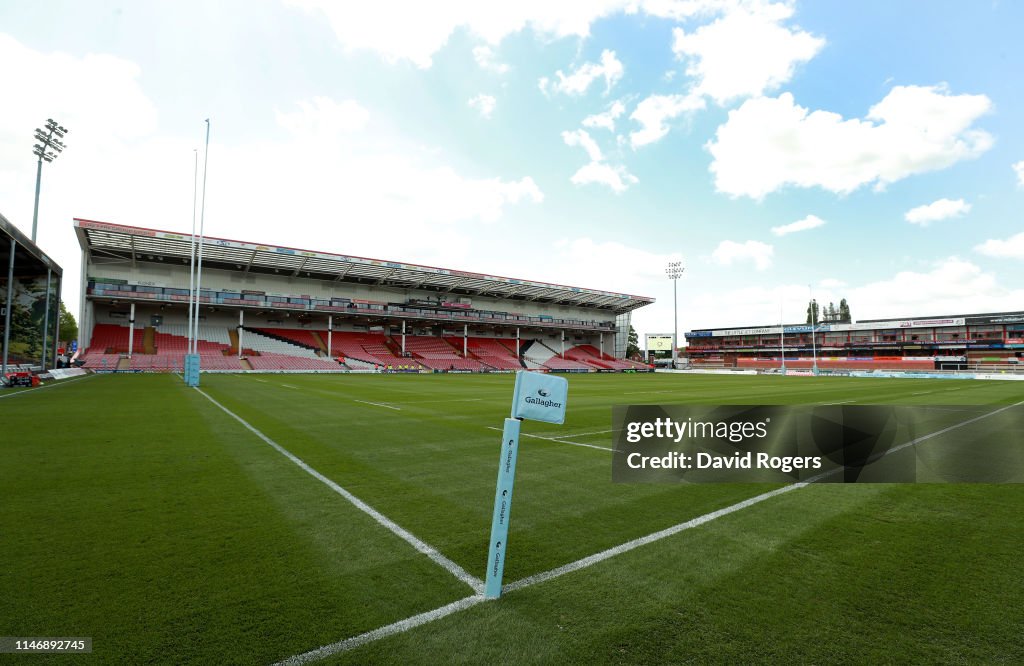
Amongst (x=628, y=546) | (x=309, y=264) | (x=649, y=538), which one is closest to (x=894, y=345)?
(x=309, y=264)

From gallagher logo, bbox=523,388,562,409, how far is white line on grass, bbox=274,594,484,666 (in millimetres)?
1367

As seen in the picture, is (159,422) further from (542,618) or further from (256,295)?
(256,295)

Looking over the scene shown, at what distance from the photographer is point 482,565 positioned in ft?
12.0

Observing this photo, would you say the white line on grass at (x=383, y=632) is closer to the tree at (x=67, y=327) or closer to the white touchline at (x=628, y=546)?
the white touchline at (x=628, y=546)

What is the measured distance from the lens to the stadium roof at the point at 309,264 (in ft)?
135

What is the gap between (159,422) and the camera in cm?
1098

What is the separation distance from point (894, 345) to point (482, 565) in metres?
102

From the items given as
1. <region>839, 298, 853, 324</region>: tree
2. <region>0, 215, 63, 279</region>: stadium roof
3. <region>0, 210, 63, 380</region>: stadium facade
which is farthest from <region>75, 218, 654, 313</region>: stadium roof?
<region>839, 298, 853, 324</region>: tree

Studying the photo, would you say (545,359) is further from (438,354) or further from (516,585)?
(516,585)

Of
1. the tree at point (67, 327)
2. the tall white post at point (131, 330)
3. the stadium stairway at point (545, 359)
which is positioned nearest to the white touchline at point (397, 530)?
the tall white post at point (131, 330)

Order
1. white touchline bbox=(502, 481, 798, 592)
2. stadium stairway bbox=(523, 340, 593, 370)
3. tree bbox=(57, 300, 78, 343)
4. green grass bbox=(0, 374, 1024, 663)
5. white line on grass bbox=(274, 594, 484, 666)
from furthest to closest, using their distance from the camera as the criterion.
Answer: tree bbox=(57, 300, 78, 343) < stadium stairway bbox=(523, 340, 593, 370) < white touchline bbox=(502, 481, 798, 592) < green grass bbox=(0, 374, 1024, 663) < white line on grass bbox=(274, 594, 484, 666)

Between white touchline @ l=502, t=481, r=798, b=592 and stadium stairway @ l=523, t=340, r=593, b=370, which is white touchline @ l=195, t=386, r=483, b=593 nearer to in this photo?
white touchline @ l=502, t=481, r=798, b=592

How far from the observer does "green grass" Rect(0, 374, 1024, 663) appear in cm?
266

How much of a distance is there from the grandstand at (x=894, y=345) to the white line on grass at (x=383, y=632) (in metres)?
71.7
